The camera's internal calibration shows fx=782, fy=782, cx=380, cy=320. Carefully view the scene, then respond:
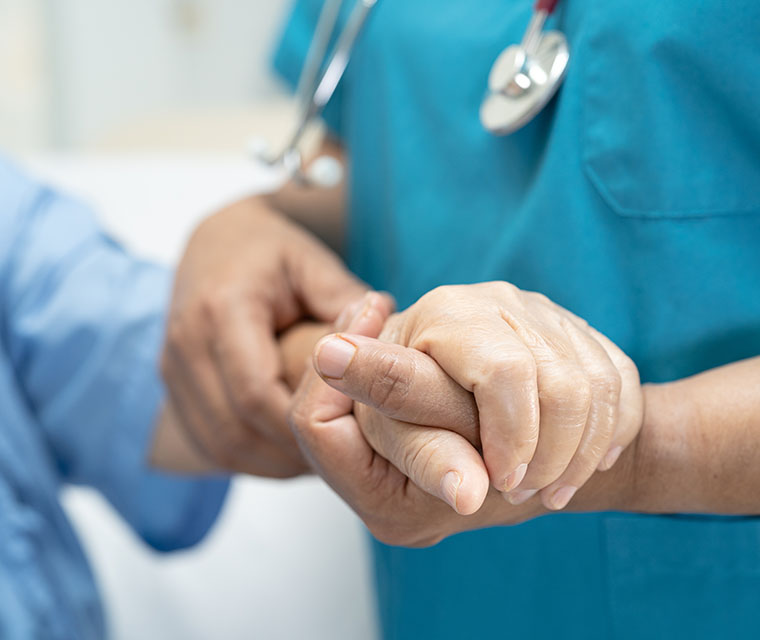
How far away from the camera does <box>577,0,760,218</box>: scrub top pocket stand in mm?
422

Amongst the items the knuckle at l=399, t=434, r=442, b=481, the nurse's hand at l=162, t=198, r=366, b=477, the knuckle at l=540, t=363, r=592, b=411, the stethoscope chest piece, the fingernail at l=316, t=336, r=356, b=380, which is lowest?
the nurse's hand at l=162, t=198, r=366, b=477

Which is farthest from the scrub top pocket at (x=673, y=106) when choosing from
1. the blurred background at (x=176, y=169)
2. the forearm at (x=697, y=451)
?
the blurred background at (x=176, y=169)

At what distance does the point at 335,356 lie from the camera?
335mm

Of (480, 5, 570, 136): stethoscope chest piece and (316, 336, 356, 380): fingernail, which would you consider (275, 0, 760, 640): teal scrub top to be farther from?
(316, 336, 356, 380): fingernail

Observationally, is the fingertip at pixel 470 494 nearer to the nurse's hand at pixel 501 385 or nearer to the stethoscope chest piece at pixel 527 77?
the nurse's hand at pixel 501 385

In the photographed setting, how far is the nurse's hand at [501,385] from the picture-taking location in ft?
1.08

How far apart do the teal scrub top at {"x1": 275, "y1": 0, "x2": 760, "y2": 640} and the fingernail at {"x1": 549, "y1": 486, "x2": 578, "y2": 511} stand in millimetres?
148

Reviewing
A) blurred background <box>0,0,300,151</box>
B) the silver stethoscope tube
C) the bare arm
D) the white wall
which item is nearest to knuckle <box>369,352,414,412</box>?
the bare arm

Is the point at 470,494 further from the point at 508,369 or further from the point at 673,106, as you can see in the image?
the point at 673,106

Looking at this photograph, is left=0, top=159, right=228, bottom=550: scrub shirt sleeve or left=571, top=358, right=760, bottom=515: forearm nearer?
left=571, top=358, right=760, bottom=515: forearm

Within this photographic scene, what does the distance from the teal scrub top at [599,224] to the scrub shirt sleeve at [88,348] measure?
30 centimetres

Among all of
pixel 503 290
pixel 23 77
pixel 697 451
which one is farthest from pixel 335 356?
pixel 23 77

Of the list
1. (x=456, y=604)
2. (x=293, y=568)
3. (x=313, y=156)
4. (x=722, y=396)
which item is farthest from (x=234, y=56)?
(x=722, y=396)

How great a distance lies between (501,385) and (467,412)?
3 cm
